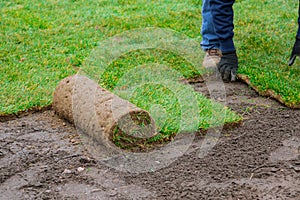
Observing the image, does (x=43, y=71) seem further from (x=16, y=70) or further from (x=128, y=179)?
(x=128, y=179)

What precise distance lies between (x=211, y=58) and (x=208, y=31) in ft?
1.07

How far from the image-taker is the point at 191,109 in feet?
11.8

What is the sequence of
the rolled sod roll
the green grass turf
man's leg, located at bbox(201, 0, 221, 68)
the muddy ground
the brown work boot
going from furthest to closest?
man's leg, located at bbox(201, 0, 221, 68) → the brown work boot → the green grass turf → the rolled sod roll → the muddy ground

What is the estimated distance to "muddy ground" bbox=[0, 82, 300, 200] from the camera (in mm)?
2678

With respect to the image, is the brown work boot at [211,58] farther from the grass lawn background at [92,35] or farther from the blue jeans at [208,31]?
the grass lawn background at [92,35]

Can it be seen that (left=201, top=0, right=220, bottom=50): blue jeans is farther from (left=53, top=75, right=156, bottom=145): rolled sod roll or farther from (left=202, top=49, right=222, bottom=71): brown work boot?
(left=53, top=75, right=156, bottom=145): rolled sod roll

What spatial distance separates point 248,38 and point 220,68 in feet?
3.70

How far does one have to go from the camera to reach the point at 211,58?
450cm

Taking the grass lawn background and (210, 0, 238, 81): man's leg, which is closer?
the grass lawn background

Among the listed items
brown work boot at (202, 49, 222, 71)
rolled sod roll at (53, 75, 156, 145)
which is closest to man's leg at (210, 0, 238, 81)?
brown work boot at (202, 49, 222, 71)

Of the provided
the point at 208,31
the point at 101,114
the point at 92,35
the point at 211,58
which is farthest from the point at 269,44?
the point at 101,114

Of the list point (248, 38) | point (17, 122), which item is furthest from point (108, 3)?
point (17, 122)

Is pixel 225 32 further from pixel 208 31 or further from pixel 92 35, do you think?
pixel 92 35

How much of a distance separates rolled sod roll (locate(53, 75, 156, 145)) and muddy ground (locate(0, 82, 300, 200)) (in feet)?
0.42
